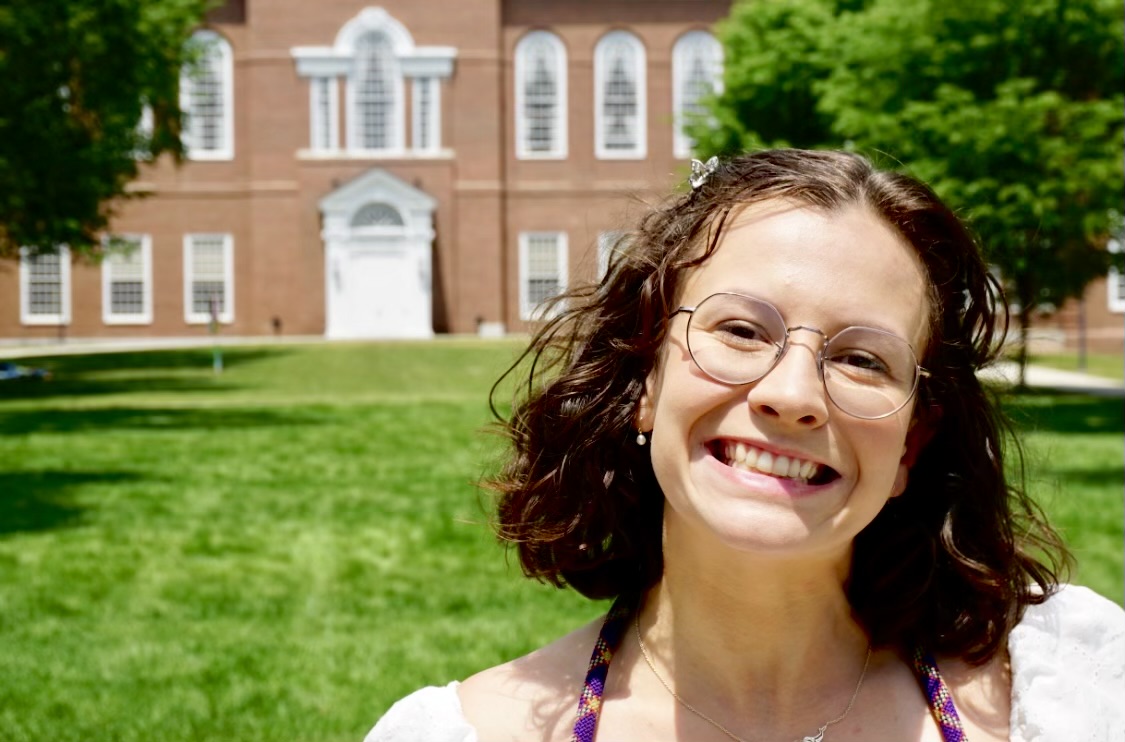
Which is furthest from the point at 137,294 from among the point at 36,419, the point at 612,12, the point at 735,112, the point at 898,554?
the point at 898,554

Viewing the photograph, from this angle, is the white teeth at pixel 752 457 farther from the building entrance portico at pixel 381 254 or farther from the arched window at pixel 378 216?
the arched window at pixel 378 216

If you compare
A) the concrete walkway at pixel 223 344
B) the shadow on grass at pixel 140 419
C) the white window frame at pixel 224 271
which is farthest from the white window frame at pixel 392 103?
the shadow on grass at pixel 140 419

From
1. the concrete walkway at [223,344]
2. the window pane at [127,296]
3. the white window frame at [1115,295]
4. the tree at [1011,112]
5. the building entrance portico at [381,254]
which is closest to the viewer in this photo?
the tree at [1011,112]

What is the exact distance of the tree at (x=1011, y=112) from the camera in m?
16.8

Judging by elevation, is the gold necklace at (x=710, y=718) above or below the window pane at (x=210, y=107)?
below

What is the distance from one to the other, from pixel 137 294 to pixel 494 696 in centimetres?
4157

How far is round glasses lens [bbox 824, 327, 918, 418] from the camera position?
1844 mm

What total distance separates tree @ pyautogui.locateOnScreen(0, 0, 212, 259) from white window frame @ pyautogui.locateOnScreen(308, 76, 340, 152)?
16119 millimetres

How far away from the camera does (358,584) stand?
8.05 metres

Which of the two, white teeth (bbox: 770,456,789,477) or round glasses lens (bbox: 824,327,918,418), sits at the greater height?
round glasses lens (bbox: 824,327,918,418)

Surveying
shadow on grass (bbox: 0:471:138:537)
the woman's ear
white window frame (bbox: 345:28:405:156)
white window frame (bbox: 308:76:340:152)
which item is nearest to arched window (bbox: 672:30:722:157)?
white window frame (bbox: 345:28:405:156)

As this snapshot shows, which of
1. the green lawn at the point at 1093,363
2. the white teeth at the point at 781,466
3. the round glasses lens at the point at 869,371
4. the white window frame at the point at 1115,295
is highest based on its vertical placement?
the white window frame at the point at 1115,295

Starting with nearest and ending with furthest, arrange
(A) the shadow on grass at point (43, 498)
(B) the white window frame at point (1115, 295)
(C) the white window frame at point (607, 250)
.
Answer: (C) the white window frame at point (607, 250)
(A) the shadow on grass at point (43, 498)
(B) the white window frame at point (1115, 295)

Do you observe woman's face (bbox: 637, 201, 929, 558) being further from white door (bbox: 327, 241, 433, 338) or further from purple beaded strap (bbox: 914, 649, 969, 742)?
white door (bbox: 327, 241, 433, 338)
